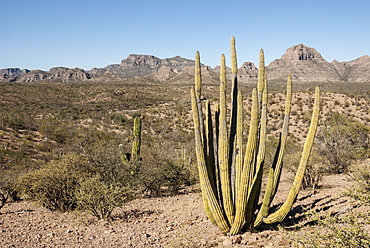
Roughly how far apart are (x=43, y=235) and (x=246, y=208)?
4.81 m

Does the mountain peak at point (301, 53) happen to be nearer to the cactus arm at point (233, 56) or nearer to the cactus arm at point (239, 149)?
the cactus arm at point (233, 56)

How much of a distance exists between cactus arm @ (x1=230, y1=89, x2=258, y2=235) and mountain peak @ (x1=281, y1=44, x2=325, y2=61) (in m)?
165

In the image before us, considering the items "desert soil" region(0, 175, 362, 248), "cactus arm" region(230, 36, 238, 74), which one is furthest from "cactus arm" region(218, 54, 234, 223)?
"cactus arm" region(230, 36, 238, 74)

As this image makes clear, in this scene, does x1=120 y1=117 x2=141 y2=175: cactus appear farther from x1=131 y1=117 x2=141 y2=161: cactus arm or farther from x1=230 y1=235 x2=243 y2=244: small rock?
x1=230 y1=235 x2=243 y2=244: small rock

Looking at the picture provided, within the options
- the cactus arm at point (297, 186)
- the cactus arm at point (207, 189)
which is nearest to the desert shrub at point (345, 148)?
the cactus arm at point (297, 186)

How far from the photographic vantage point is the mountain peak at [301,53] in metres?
158

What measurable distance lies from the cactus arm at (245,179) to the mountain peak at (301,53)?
541 feet

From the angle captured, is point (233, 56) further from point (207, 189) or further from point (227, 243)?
point (227, 243)

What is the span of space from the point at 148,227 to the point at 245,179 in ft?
9.58

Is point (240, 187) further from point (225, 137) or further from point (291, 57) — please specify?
point (291, 57)

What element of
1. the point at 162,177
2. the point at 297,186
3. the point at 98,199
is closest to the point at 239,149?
the point at 297,186

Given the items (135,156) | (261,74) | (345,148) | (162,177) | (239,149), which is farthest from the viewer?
(135,156)

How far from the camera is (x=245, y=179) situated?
530cm

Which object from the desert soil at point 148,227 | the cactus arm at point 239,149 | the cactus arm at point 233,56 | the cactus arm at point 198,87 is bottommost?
the desert soil at point 148,227
